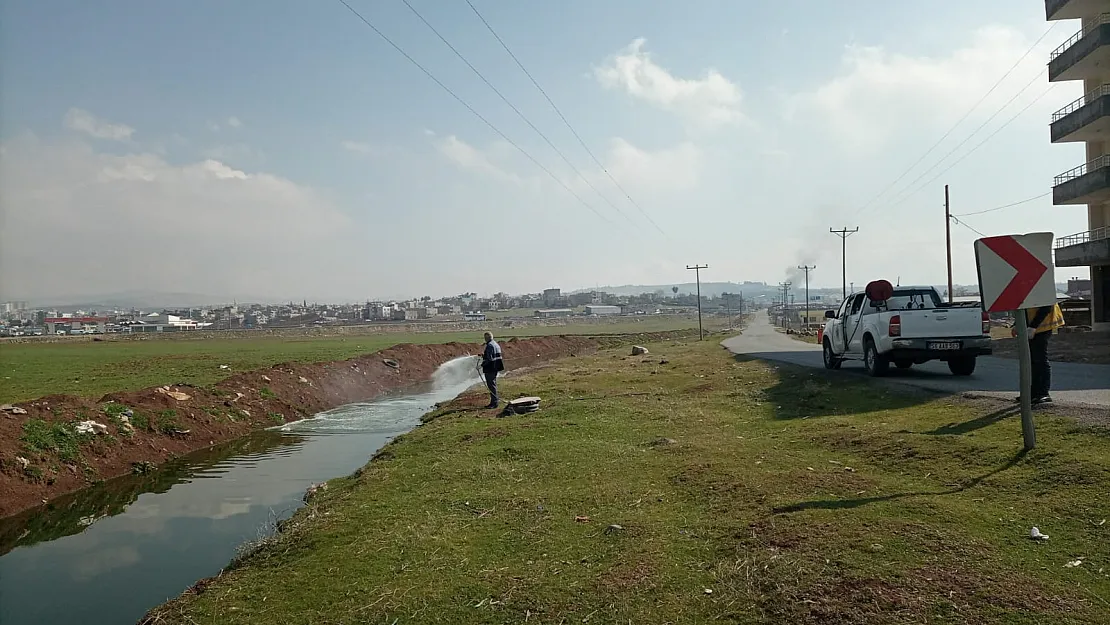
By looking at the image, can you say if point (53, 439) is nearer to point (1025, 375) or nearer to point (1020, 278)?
point (1025, 375)

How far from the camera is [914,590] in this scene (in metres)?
5.05

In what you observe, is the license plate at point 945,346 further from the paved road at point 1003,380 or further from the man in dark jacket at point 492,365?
the man in dark jacket at point 492,365

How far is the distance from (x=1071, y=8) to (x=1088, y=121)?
26.7 ft

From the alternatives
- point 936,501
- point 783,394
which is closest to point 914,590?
point 936,501

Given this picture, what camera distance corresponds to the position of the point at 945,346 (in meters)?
16.2

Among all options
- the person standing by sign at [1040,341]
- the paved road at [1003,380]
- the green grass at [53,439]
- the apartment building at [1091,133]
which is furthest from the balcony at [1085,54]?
the green grass at [53,439]

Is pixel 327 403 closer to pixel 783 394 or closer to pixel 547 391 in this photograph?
pixel 547 391

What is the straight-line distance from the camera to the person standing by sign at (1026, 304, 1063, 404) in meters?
Result: 10.4

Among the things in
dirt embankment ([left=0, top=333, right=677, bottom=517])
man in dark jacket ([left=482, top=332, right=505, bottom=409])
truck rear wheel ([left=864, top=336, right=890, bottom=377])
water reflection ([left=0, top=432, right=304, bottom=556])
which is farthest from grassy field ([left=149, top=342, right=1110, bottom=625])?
dirt embankment ([left=0, top=333, right=677, bottom=517])

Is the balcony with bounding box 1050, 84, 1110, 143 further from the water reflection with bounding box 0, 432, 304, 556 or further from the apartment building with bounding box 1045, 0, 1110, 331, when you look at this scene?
the water reflection with bounding box 0, 432, 304, 556

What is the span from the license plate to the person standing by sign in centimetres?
545

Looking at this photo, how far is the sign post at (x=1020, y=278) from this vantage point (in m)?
8.05

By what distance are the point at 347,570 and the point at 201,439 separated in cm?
1560

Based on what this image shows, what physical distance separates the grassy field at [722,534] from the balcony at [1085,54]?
38.1 meters
